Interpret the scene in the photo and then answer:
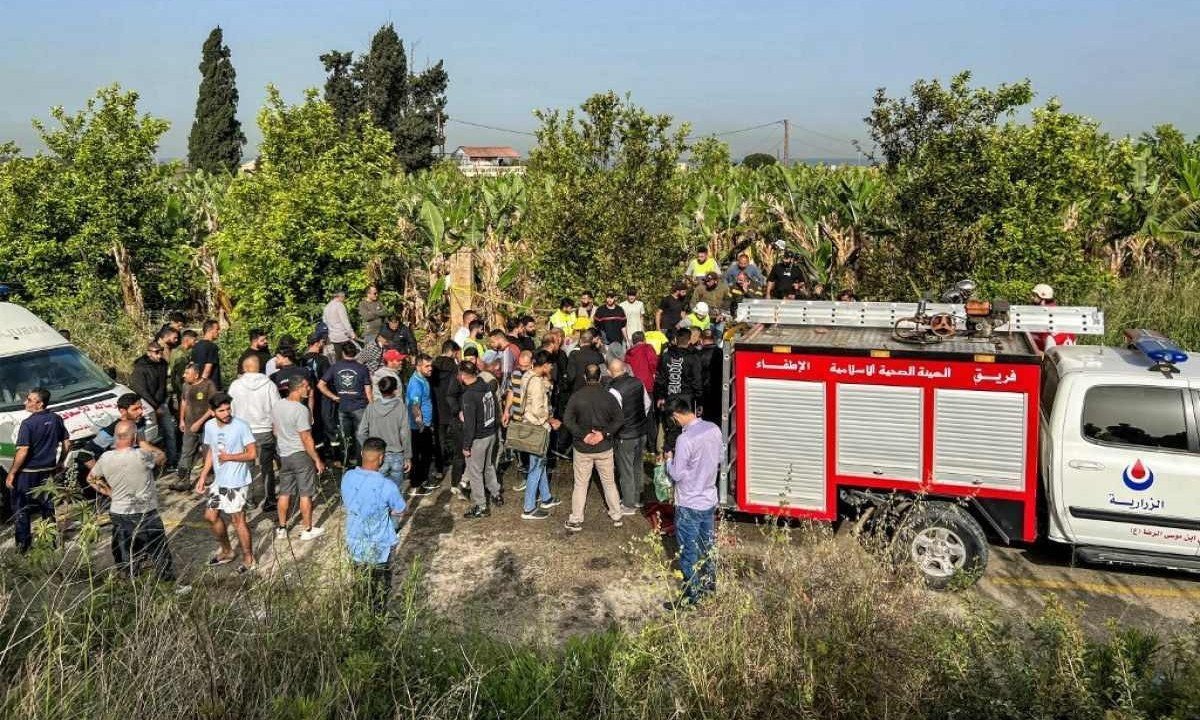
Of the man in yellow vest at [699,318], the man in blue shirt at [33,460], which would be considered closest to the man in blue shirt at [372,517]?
the man in blue shirt at [33,460]

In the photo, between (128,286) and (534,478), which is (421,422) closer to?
(534,478)

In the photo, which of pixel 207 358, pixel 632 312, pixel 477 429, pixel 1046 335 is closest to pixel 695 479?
pixel 477 429

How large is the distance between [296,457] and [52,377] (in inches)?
166

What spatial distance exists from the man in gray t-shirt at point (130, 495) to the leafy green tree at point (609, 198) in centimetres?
770

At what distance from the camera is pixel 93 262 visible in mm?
16953

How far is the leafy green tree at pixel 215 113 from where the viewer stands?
5172 cm

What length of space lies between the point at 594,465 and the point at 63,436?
520 centimetres

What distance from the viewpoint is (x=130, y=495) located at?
24.7ft

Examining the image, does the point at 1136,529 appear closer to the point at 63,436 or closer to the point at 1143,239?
the point at 63,436

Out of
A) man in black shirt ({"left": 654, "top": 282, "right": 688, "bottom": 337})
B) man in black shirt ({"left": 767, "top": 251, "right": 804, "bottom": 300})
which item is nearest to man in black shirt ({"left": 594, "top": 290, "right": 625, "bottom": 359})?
man in black shirt ({"left": 654, "top": 282, "right": 688, "bottom": 337})

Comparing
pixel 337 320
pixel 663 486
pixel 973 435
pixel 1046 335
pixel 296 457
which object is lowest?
pixel 663 486

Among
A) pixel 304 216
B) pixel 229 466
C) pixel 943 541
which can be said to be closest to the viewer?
pixel 943 541

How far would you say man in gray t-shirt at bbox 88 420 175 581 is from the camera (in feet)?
24.5

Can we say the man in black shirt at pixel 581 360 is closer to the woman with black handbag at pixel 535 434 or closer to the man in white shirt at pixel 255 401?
the woman with black handbag at pixel 535 434
